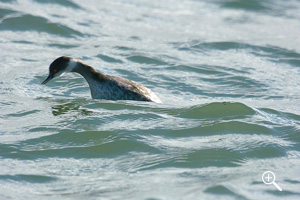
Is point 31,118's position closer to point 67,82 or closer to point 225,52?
point 67,82

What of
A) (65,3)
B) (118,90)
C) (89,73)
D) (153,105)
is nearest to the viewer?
(153,105)

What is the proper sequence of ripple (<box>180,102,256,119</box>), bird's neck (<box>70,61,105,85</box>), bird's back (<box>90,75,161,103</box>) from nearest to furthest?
1. ripple (<box>180,102,256,119</box>)
2. bird's back (<box>90,75,161,103</box>)
3. bird's neck (<box>70,61,105,85</box>)

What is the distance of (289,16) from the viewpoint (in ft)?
61.0

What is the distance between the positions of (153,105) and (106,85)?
0.93 m

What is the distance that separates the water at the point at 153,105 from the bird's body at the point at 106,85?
7.3 inches

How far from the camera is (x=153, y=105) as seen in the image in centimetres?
998

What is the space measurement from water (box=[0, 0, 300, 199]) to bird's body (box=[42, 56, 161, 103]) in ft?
0.61

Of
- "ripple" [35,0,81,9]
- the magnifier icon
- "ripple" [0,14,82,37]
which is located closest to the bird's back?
the magnifier icon

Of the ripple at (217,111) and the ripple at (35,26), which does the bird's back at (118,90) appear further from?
the ripple at (35,26)

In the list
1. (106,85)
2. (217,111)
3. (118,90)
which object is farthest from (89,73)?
(217,111)

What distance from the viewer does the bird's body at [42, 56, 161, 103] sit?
1009cm

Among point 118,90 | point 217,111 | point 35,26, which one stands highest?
point 35,26

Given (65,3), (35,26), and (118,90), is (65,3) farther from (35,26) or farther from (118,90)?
(118,90)

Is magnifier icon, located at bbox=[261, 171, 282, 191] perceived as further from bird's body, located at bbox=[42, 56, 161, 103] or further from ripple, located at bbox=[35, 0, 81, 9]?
ripple, located at bbox=[35, 0, 81, 9]
